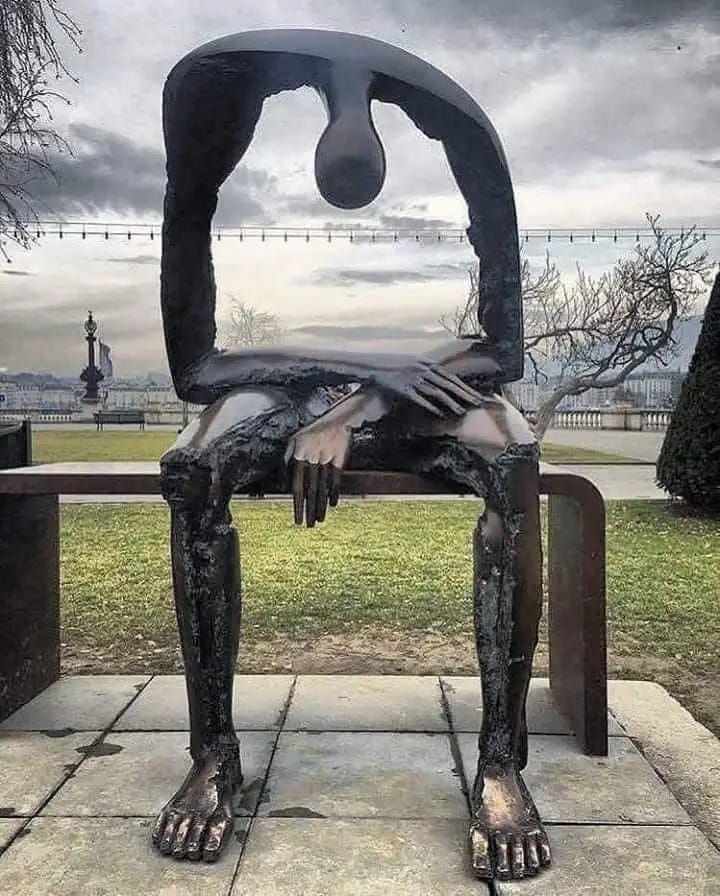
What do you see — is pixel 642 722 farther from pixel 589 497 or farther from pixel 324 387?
pixel 324 387

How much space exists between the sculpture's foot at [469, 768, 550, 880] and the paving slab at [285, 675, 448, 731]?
886mm

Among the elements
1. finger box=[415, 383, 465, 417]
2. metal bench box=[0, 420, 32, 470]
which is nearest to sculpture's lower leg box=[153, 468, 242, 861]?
finger box=[415, 383, 465, 417]

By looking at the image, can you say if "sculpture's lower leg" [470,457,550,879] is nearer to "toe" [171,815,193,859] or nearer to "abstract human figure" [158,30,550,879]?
"abstract human figure" [158,30,550,879]

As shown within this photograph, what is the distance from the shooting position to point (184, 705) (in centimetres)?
352

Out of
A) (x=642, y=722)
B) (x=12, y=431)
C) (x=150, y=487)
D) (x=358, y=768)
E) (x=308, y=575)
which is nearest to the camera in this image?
(x=358, y=768)

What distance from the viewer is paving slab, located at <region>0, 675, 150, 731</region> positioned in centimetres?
333

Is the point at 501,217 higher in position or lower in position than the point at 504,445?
higher

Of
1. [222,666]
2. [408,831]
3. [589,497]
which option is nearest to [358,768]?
[408,831]

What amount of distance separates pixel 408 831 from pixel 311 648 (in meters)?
2.61

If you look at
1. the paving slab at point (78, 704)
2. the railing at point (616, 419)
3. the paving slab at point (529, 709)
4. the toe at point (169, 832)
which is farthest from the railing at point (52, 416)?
the toe at point (169, 832)

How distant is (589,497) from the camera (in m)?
3.04

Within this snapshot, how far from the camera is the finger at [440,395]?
256 centimetres

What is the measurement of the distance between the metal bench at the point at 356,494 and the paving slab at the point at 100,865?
0.99 m

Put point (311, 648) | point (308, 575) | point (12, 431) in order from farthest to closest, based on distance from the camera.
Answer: point (308, 575) < point (311, 648) < point (12, 431)
